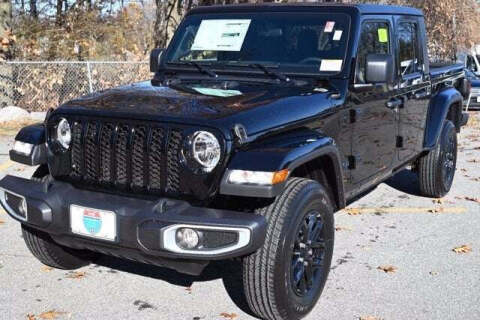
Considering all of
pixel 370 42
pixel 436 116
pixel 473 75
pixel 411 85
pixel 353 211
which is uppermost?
pixel 370 42

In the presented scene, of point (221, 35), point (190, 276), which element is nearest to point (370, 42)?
point (221, 35)

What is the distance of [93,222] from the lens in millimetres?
3447

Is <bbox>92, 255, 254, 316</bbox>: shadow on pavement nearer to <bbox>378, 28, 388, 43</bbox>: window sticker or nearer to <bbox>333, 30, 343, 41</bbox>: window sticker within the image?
<bbox>333, 30, 343, 41</bbox>: window sticker

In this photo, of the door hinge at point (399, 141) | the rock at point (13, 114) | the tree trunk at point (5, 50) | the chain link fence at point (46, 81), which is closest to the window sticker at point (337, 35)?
the door hinge at point (399, 141)

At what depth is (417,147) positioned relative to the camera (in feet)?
19.4

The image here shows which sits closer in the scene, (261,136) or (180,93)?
(261,136)

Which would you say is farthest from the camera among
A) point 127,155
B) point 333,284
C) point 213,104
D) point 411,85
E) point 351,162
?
point 411,85

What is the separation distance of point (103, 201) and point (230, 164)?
0.76 m

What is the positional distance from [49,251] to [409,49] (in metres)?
3.61

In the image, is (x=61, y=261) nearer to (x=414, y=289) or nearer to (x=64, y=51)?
(x=414, y=289)

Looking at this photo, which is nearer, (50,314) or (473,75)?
(50,314)

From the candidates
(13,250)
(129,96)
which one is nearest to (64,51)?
(13,250)

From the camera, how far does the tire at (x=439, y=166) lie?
6375 millimetres

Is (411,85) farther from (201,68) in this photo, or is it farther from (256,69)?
(201,68)
